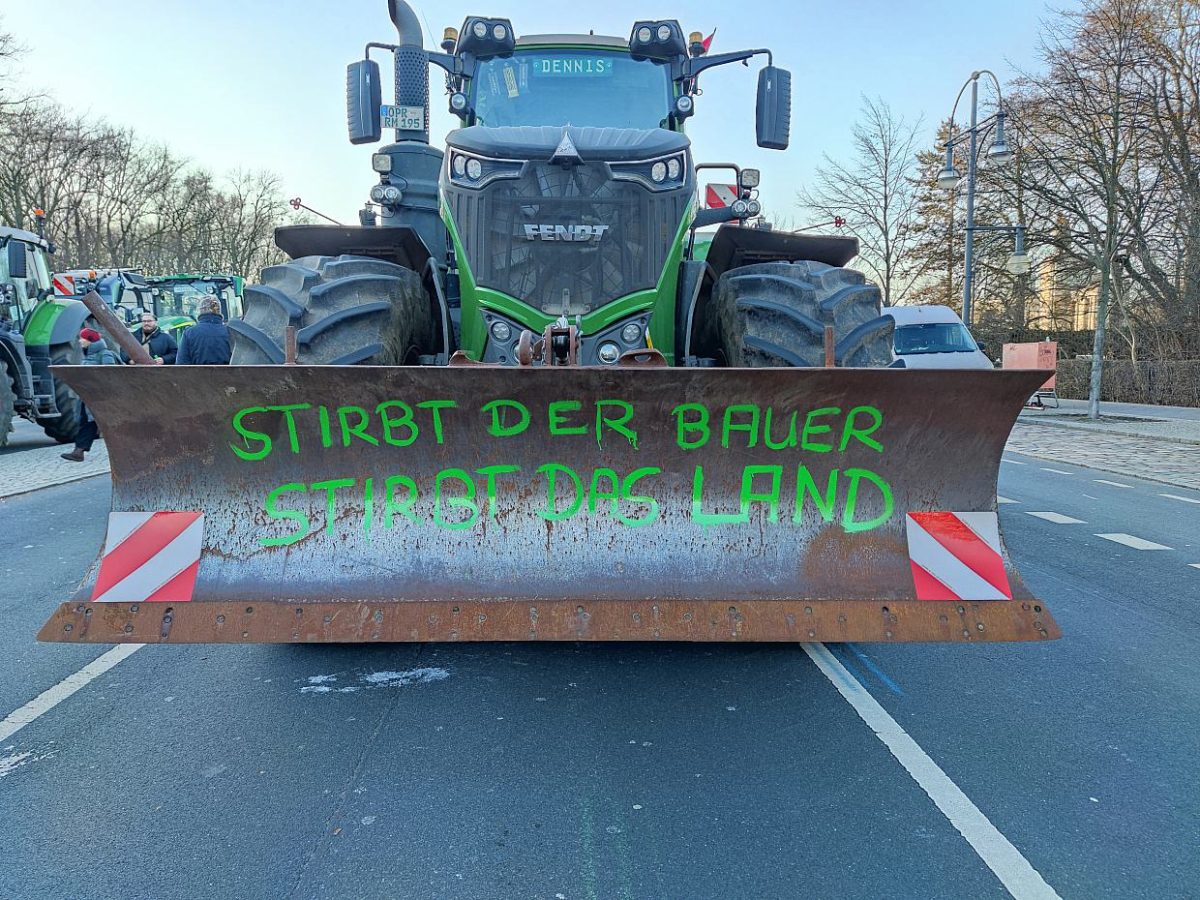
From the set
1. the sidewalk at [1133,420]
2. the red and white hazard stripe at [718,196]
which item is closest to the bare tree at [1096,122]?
the sidewalk at [1133,420]

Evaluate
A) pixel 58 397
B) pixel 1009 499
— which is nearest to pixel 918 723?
pixel 1009 499

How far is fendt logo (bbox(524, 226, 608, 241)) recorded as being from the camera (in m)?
4.06

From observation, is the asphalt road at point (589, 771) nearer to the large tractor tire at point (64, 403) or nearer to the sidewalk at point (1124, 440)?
the sidewalk at point (1124, 440)

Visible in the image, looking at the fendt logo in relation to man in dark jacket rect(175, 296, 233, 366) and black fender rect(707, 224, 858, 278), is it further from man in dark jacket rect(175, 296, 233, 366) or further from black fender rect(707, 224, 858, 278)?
man in dark jacket rect(175, 296, 233, 366)

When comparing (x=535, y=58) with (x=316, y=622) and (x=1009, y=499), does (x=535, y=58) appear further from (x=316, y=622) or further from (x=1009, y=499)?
(x=1009, y=499)

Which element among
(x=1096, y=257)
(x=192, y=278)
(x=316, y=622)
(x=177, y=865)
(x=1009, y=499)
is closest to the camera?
(x=177, y=865)

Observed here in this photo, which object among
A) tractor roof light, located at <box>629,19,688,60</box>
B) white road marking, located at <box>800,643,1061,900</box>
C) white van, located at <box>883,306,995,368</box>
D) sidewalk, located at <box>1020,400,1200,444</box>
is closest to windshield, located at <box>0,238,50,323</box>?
tractor roof light, located at <box>629,19,688,60</box>

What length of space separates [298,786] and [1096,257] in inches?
852

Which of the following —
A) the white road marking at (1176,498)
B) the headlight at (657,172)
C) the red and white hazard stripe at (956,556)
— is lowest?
the white road marking at (1176,498)

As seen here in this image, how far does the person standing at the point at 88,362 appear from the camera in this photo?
406 inches

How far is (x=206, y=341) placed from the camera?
24.9 feet

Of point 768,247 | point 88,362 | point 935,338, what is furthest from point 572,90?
point 935,338

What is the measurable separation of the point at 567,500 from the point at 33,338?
39.2 ft

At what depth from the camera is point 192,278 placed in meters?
21.9
